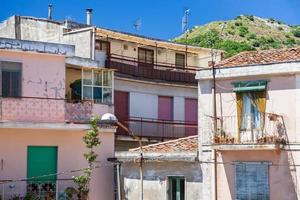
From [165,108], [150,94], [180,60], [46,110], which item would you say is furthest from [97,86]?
[180,60]

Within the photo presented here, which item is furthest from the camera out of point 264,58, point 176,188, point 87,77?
point 87,77

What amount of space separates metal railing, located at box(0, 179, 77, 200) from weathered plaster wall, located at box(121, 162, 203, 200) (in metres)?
2.25

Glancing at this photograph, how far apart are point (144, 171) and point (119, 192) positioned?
4.90 feet

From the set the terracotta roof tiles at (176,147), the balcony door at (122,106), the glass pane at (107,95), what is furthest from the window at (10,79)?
the balcony door at (122,106)

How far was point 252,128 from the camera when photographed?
84.0 feet

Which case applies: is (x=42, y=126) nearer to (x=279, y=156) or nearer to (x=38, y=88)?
(x=38, y=88)

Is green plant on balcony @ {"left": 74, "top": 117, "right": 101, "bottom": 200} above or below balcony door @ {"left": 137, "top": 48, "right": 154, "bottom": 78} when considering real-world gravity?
below

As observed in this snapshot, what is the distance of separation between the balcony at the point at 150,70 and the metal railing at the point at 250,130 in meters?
10.2

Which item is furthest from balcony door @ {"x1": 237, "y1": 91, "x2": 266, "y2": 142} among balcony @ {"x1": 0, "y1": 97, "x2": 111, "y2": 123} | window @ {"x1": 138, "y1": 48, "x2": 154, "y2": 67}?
window @ {"x1": 138, "y1": 48, "x2": 154, "y2": 67}

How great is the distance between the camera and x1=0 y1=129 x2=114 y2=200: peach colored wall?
2736cm

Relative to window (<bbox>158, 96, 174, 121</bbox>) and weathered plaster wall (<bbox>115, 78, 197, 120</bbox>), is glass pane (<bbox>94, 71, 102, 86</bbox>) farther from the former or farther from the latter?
window (<bbox>158, 96, 174, 121</bbox>)

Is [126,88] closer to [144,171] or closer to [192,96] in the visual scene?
[192,96]

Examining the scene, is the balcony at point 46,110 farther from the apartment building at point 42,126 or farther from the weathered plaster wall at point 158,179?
the weathered plaster wall at point 158,179

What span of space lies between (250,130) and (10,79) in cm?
986
